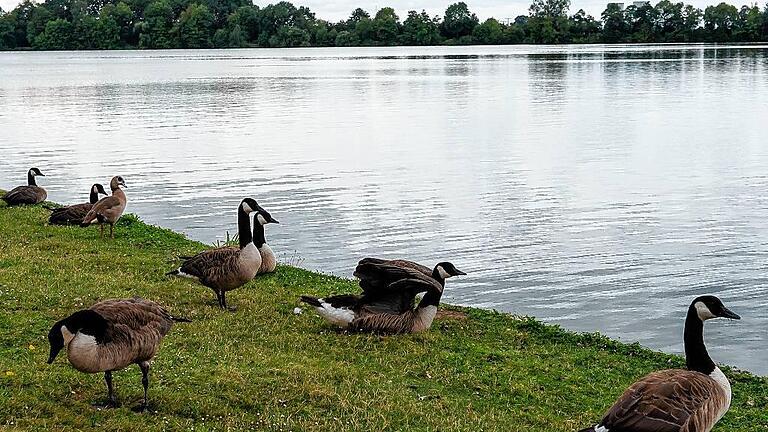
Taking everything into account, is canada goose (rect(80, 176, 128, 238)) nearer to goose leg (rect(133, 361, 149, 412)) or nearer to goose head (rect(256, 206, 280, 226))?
goose head (rect(256, 206, 280, 226))

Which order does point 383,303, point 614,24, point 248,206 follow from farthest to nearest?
1. point 614,24
2. point 248,206
3. point 383,303

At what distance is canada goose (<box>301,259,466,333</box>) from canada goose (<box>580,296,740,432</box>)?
14.8 feet

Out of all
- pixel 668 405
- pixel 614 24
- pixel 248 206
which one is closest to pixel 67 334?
pixel 668 405

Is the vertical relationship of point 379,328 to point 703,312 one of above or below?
below

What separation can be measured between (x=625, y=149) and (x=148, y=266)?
→ 25.5 m

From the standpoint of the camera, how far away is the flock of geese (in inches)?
310

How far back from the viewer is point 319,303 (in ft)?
40.9

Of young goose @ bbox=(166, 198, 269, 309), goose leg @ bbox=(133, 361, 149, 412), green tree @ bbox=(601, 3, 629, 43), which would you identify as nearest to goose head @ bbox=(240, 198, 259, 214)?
young goose @ bbox=(166, 198, 269, 309)

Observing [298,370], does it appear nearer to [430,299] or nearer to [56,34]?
[430,299]

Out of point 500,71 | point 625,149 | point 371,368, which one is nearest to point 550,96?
point 625,149

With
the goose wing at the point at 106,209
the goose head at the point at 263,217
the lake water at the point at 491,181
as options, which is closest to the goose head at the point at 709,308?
the lake water at the point at 491,181

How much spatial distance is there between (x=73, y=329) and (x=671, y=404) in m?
5.34

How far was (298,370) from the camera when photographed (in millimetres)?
10547

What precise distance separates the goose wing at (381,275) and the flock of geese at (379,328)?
14mm
